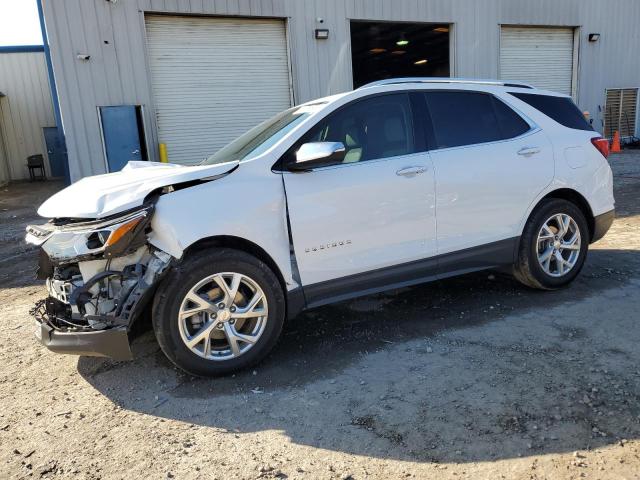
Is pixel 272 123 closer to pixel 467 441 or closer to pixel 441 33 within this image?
pixel 467 441

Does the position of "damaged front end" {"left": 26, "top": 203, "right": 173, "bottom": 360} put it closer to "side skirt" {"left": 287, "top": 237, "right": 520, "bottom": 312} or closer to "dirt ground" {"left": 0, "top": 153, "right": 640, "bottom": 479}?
"dirt ground" {"left": 0, "top": 153, "right": 640, "bottom": 479}

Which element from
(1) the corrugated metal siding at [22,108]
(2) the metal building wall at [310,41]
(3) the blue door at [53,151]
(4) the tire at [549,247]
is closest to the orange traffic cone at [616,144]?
(2) the metal building wall at [310,41]

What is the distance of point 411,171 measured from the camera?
12.8 feet

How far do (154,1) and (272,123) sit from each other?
8211mm

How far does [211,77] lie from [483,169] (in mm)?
9135

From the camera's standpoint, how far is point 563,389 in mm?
3070

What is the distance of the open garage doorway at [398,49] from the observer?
15.4 metres

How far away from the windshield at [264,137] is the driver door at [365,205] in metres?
0.24

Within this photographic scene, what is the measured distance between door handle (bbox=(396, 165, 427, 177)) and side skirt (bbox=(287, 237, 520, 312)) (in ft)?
2.22

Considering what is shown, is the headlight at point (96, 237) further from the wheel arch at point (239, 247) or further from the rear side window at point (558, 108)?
the rear side window at point (558, 108)

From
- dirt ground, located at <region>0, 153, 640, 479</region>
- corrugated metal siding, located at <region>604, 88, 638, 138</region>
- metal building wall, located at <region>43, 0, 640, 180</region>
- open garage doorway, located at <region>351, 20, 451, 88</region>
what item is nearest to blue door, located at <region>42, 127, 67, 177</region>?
metal building wall, located at <region>43, 0, 640, 180</region>

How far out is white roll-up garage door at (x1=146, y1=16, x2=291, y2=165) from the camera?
11336 millimetres

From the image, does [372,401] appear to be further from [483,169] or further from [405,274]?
[483,169]

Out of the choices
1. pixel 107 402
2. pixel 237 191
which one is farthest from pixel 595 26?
pixel 107 402
